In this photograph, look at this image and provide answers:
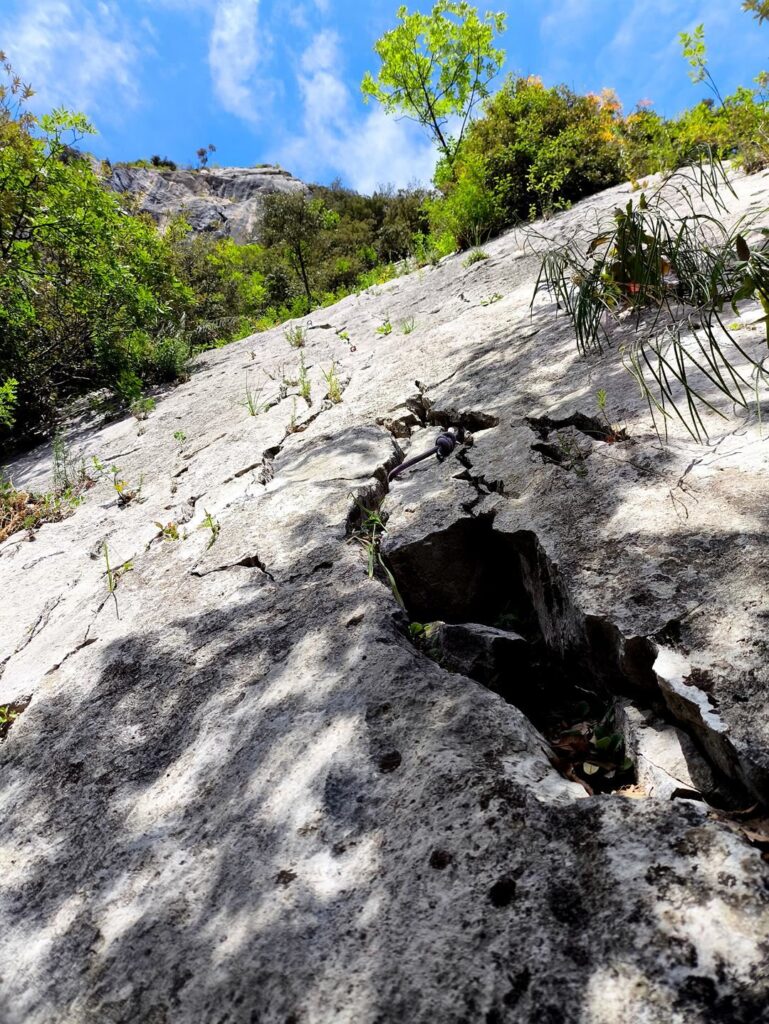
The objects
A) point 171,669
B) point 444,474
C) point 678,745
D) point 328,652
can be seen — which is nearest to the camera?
point 678,745

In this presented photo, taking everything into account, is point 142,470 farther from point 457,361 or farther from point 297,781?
point 297,781

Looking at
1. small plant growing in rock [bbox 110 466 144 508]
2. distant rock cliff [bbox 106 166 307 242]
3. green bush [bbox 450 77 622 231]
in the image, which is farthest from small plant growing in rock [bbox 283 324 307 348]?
distant rock cliff [bbox 106 166 307 242]

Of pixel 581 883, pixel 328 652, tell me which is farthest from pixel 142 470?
pixel 581 883

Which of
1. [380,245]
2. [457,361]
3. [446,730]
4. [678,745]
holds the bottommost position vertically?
[678,745]

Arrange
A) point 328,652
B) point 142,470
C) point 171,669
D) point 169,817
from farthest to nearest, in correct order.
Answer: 1. point 142,470
2. point 171,669
3. point 328,652
4. point 169,817

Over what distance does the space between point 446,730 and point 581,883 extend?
385mm

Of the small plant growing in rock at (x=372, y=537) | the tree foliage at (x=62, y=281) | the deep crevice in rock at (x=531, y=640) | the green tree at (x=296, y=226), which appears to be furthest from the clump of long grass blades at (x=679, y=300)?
the green tree at (x=296, y=226)

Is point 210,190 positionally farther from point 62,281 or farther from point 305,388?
point 305,388

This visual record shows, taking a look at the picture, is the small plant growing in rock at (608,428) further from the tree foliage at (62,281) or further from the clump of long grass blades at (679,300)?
the tree foliage at (62,281)

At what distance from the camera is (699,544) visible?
1.47 meters

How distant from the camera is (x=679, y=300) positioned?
1.93 metres

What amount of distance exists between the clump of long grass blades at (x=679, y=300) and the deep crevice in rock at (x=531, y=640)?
63 cm

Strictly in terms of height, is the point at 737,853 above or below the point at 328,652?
below

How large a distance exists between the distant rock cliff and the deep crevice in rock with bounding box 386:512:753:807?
36000mm
